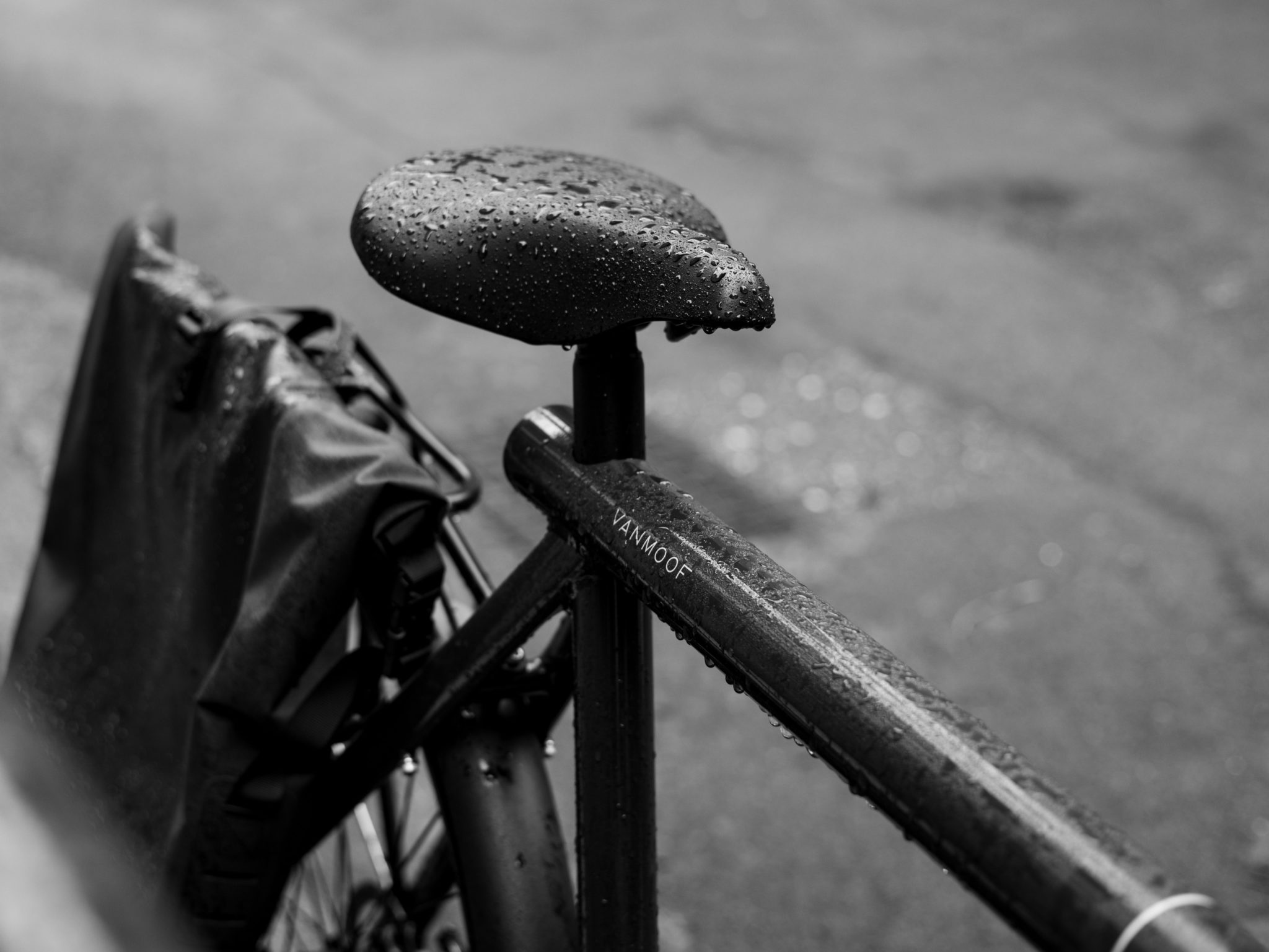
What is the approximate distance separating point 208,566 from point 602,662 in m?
0.63

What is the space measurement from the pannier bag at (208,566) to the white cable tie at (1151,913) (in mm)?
857

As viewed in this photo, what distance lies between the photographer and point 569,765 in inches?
126

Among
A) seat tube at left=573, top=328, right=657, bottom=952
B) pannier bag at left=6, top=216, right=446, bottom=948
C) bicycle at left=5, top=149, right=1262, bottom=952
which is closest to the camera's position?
bicycle at left=5, top=149, right=1262, bottom=952

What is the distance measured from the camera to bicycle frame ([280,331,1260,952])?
0.88 meters

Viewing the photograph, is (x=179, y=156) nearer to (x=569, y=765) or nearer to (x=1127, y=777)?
(x=569, y=765)

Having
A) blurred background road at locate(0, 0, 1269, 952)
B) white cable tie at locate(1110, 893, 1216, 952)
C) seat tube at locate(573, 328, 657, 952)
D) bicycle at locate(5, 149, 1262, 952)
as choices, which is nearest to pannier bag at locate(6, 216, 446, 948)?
bicycle at locate(5, 149, 1262, 952)

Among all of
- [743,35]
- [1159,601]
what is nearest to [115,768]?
[1159,601]

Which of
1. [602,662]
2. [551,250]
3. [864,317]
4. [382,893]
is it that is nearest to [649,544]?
[602,662]

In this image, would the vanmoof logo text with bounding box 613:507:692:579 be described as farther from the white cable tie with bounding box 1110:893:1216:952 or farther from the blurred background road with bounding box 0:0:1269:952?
the blurred background road with bounding box 0:0:1269:952

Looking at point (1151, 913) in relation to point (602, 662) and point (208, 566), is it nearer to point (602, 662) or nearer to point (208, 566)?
point (602, 662)

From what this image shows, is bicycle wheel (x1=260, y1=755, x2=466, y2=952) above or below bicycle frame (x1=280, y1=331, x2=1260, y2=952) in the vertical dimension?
below

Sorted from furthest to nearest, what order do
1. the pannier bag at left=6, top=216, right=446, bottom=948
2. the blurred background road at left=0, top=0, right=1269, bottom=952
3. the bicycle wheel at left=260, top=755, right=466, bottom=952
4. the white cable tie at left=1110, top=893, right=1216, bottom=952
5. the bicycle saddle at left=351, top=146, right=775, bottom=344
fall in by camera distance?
1. the blurred background road at left=0, top=0, right=1269, bottom=952
2. the bicycle wheel at left=260, top=755, right=466, bottom=952
3. the pannier bag at left=6, top=216, right=446, bottom=948
4. the bicycle saddle at left=351, top=146, right=775, bottom=344
5. the white cable tie at left=1110, top=893, right=1216, bottom=952

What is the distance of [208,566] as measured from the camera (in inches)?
69.6

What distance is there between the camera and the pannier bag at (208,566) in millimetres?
1578
